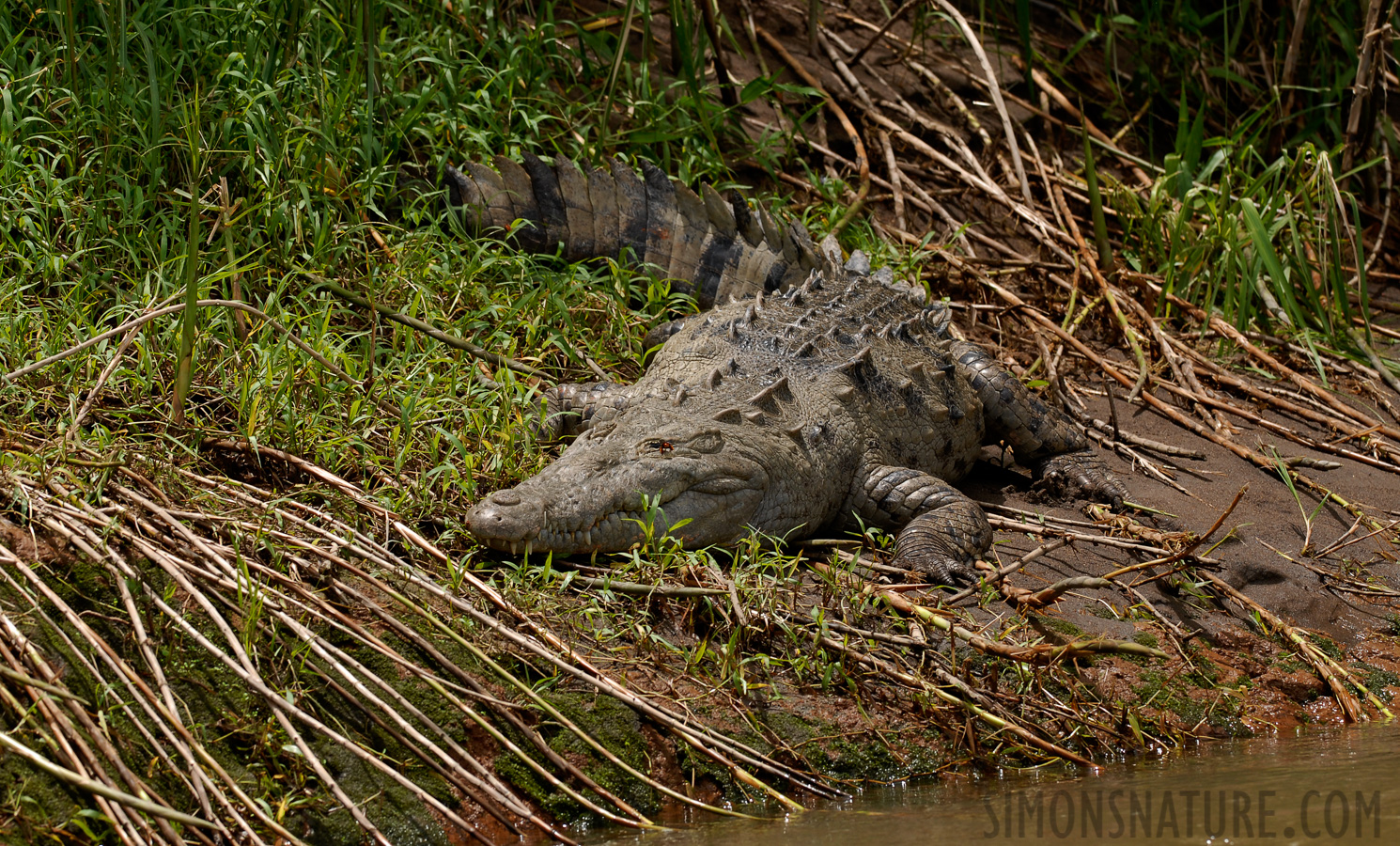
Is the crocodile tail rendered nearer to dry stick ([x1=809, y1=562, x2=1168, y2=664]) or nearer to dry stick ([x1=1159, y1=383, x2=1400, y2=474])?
dry stick ([x1=1159, y1=383, x2=1400, y2=474])

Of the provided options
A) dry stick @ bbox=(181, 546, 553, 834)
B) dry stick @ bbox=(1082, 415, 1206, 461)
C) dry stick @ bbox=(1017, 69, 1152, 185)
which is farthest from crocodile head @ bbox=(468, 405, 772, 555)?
dry stick @ bbox=(1017, 69, 1152, 185)

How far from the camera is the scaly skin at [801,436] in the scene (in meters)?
3.70

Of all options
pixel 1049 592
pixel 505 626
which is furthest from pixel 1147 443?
pixel 505 626

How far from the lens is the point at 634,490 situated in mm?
3717

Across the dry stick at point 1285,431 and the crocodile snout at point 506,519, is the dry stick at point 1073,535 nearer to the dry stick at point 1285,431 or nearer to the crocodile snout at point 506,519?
the dry stick at point 1285,431

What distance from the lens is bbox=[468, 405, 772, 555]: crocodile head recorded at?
3.45 m

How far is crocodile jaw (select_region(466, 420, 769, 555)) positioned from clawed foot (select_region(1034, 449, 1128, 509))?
1.54 m

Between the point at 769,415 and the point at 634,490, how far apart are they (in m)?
0.79

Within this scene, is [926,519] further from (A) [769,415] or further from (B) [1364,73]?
(B) [1364,73]

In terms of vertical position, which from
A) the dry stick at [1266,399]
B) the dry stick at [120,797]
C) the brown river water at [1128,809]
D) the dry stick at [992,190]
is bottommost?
the dry stick at [1266,399]

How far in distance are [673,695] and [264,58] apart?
3.62 metres

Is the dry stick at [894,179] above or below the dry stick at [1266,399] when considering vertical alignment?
above

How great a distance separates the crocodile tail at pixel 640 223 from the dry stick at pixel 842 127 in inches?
22.4

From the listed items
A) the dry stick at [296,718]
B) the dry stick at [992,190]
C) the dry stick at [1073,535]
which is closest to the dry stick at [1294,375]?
the dry stick at [992,190]
